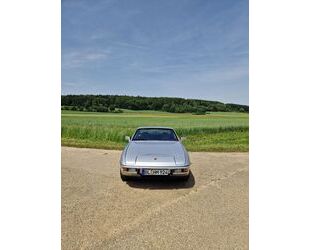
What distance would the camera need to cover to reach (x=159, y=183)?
15.7 feet

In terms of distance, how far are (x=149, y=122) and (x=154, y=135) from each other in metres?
8.64

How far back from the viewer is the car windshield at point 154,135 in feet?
18.4

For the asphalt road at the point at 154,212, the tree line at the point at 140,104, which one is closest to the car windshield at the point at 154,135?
the asphalt road at the point at 154,212

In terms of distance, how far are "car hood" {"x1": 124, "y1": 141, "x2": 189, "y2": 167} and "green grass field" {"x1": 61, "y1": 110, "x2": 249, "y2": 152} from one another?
4880 mm

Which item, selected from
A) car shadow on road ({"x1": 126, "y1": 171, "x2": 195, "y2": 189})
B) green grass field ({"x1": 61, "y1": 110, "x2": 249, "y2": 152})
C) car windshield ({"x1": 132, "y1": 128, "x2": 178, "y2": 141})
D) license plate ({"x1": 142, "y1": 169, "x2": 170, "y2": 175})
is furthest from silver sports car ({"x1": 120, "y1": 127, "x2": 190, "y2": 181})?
green grass field ({"x1": 61, "y1": 110, "x2": 249, "y2": 152})

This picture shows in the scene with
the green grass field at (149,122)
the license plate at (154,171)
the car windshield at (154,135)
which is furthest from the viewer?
the green grass field at (149,122)

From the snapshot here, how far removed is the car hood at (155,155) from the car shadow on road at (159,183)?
236 millimetres

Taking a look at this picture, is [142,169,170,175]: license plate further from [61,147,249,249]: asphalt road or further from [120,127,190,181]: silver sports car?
[61,147,249,249]: asphalt road

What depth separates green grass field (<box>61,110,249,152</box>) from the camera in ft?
34.9

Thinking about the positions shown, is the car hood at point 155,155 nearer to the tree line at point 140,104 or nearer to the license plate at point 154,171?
the license plate at point 154,171
